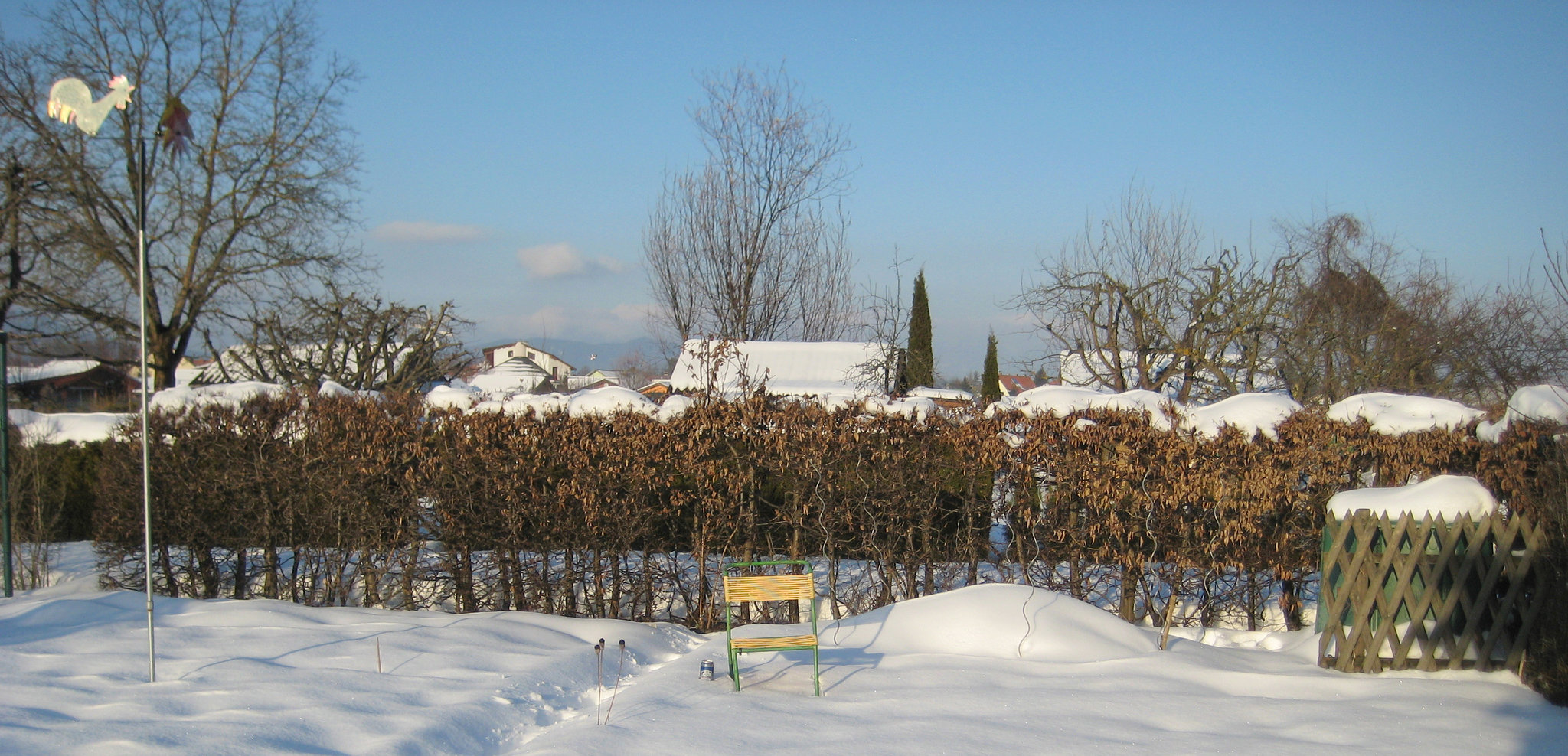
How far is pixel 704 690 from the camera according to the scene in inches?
228

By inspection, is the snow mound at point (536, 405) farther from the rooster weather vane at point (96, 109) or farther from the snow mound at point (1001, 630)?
the rooster weather vane at point (96, 109)

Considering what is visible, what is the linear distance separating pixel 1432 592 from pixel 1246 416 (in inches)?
79.9

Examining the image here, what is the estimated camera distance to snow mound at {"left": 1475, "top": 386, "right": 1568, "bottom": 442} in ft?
22.5

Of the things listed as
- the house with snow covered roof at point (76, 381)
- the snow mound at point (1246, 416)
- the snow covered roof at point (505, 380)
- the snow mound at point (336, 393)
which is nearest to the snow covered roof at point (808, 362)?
the snow covered roof at point (505, 380)

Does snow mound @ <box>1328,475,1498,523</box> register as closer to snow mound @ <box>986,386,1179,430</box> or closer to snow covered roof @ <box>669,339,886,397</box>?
snow mound @ <box>986,386,1179,430</box>

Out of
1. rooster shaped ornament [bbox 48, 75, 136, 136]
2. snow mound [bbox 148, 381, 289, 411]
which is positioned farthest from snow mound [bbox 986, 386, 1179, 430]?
snow mound [bbox 148, 381, 289, 411]

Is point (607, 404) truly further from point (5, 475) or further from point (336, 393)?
point (5, 475)

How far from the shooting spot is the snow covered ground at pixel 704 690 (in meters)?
4.79

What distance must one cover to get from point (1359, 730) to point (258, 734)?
572 cm

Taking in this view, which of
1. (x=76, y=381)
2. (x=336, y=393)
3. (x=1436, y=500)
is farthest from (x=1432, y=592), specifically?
(x=76, y=381)

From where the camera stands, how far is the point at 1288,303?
15.0 meters

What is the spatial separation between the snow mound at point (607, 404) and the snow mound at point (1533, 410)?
6.80 meters

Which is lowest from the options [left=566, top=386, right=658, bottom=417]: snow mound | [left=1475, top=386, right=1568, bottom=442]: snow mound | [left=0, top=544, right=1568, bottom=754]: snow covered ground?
[left=0, top=544, right=1568, bottom=754]: snow covered ground

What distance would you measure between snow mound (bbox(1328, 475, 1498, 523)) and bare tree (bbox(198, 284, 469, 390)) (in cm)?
1301
